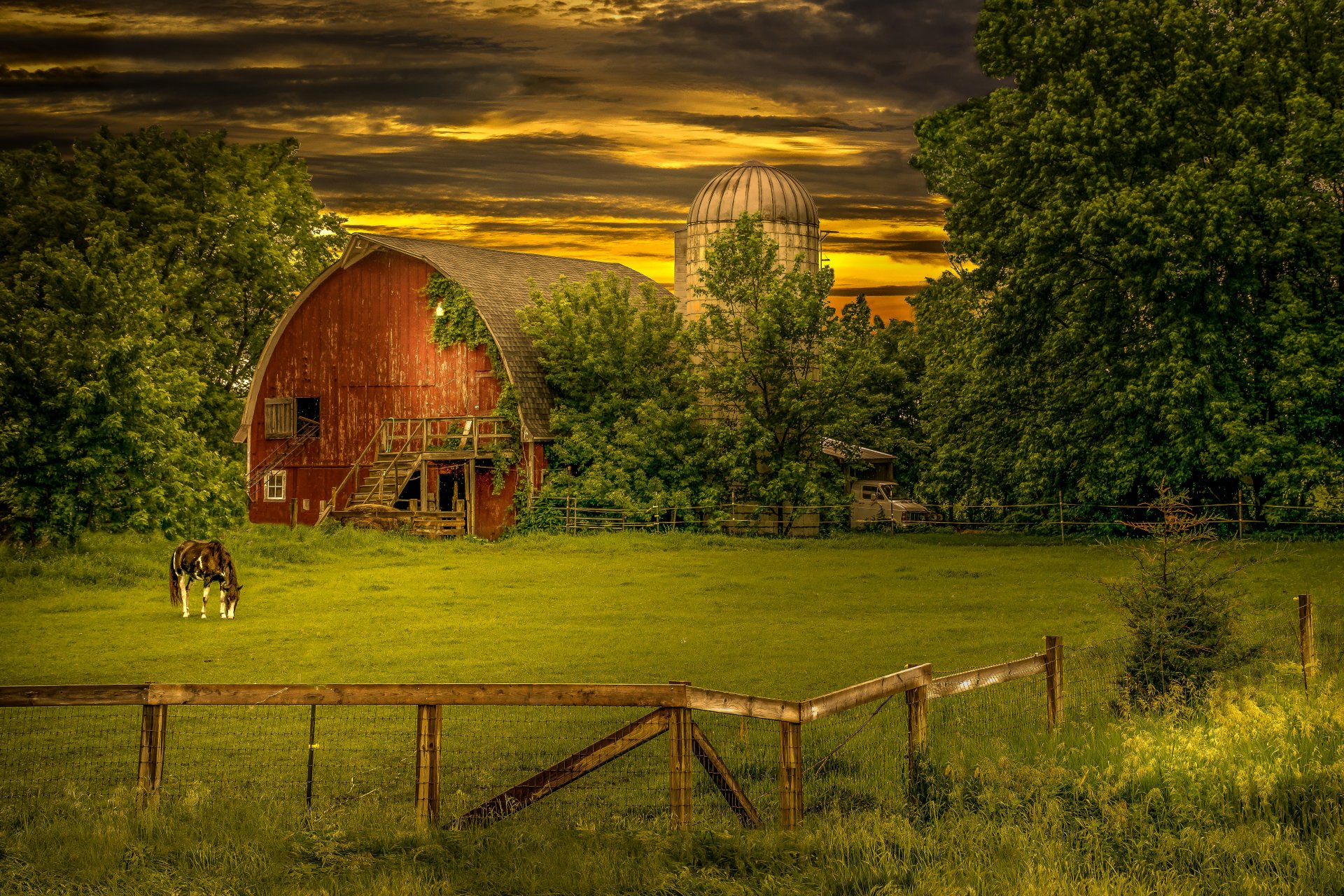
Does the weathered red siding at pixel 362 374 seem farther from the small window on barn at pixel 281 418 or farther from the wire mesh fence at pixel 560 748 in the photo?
the wire mesh fence at pixel 560 748

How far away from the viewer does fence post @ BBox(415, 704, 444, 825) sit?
9805 millimetres

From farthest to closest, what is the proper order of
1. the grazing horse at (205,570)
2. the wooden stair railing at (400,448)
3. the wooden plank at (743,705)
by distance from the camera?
the wooden stair railing at (400,448)
the grazing horse at (205,570)
the wooden plank at (743,705)

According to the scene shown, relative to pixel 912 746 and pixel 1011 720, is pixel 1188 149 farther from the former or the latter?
pixel 912 746

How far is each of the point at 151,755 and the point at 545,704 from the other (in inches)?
127

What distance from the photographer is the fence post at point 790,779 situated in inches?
376

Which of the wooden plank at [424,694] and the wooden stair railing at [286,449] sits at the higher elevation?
the wooden stair railing at [286,449]

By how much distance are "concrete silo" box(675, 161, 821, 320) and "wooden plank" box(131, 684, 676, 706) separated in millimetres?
38600

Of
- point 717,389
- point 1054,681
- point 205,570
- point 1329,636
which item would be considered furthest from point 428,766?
point 717,389

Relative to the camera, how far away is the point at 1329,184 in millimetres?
36656

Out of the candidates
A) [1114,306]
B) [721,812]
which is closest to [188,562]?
[721,812]

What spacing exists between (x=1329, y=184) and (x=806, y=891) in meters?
34.2

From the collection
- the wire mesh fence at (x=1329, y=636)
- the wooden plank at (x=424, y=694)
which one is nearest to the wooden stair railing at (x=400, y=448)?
the wire mesh fence at (x=1329, y=636)

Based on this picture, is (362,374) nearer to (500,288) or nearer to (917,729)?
(500,288)

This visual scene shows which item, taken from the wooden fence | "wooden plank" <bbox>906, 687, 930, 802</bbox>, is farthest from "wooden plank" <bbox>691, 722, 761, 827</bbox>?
"wooden plank" <bbox>906, 687, 930, 802</bbox>
